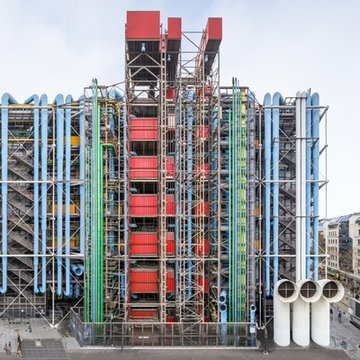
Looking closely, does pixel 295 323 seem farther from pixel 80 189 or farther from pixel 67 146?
pixel 67 146

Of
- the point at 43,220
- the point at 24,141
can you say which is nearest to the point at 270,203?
the point at 43,220

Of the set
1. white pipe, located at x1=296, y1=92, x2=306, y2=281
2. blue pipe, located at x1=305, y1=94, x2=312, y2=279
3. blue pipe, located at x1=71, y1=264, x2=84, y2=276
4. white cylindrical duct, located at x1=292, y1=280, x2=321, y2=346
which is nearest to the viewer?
white cylindrical duct, located at x1=292, y1=280, x2=321, y2=346

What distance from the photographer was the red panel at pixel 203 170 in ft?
108

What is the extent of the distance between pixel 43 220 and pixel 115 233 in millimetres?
6707

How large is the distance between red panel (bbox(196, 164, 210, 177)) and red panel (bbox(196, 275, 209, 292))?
8.75m

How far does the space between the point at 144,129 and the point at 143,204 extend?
6830 mm

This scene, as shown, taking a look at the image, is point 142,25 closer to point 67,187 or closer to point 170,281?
point 67,187

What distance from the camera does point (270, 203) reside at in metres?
35.9

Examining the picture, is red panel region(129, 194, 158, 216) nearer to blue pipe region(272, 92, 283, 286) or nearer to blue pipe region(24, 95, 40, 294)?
blue pipe region(24, 95, 40, 294)

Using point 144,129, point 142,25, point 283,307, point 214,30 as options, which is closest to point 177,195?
point 144,129

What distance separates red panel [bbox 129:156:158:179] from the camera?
34.9 metres

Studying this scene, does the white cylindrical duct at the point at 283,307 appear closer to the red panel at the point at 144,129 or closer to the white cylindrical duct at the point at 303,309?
the white cylindrical duct at the point at 303,309

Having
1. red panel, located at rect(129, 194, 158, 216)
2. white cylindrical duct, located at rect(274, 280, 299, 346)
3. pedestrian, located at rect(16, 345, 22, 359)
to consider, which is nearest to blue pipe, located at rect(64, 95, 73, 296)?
red panel, located at rect(129, 194, 158, 216)

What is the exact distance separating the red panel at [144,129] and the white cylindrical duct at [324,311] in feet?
62.2
